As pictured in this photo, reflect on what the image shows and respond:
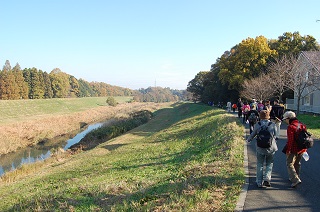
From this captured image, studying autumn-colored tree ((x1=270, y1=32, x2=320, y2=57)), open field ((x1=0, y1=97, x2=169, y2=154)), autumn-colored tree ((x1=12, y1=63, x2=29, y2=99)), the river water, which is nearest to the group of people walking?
the river water

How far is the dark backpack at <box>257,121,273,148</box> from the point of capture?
18.0 feet

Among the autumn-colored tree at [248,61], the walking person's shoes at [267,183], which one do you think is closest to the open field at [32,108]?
the autumn-colored tree at [248,61]

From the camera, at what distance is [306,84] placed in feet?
72.5

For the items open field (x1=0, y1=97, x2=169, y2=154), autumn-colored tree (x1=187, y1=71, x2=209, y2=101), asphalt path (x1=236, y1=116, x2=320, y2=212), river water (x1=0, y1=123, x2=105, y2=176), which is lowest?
river water (x1=0, y1=123, x2=105, y2=176)

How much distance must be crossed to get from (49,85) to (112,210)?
255ft

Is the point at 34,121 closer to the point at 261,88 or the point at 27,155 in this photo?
the point at 27,155

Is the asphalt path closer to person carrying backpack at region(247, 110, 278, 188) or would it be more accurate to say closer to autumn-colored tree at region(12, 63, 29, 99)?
person carrying backpack at region(247, 110, 278, 188)

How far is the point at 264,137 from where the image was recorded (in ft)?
18.1

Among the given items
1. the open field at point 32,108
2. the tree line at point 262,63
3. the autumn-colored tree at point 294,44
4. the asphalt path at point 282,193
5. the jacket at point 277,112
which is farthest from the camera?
the open field at point 32,108

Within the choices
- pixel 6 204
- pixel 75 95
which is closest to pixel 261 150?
pixel 6 204

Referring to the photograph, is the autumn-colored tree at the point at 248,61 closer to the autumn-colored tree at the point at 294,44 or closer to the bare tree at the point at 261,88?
the autumn-colored tree at the point at 294,44

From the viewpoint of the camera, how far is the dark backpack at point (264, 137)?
5500 millimetres

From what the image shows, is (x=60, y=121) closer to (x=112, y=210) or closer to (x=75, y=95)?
(x=112, y=210)

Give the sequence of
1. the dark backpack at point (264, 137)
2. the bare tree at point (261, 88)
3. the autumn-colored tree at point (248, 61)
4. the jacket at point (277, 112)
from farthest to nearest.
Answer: the autumn-colored tree at point (248, 61), the bare tree at point (261, 88), the jacket at point (277, 112), the dark backpack at point (264, 137)
